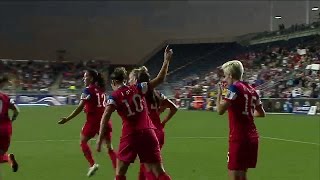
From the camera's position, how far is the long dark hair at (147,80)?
23.6 ft

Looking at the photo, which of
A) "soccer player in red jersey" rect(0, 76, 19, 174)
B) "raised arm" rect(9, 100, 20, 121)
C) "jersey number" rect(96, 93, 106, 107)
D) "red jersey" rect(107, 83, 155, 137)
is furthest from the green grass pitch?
"red jersey" rect(107, 83, 155, 137)

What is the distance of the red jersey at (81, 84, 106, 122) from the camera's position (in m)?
10.2

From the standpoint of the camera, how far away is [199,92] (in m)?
46.7

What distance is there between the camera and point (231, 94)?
634 centimetres

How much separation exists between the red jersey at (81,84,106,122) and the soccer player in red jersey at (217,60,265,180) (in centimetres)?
431

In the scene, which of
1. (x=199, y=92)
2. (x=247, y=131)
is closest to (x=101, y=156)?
(x=247, y=131)

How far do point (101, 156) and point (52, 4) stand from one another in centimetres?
4905

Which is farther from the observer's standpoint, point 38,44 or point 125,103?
point 38,44

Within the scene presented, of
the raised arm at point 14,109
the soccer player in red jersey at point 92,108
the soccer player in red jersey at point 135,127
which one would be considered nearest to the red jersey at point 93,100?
the soccer player in red jersey at point 92,108

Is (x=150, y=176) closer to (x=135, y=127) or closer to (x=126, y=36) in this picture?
(x=135, y=127)

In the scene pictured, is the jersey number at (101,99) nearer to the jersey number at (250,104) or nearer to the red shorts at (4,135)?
the red shorts at (4,135)

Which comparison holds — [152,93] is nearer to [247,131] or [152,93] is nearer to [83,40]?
[247,131]

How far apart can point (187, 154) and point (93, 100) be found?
464 cm

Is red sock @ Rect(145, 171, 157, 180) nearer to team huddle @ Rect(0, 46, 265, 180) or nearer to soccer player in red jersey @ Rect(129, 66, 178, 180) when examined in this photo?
team huddle @ Rect(0, 46, 265, 180)
